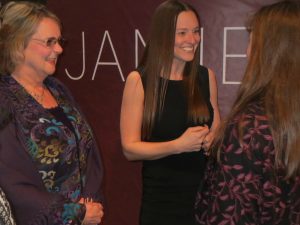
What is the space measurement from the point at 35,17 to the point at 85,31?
1.16 meters

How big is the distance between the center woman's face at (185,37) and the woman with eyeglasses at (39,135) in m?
0.52

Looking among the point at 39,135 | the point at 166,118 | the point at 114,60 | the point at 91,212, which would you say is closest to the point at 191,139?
the point at 166,118

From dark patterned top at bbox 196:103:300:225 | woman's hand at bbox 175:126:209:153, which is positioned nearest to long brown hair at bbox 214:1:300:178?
dark patterned top at bbox 196:103:300:225

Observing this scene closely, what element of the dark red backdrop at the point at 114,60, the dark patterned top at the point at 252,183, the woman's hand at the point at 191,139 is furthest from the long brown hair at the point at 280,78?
the dark red backdrop at the point at 114,60

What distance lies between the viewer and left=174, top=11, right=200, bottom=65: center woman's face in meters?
1.82

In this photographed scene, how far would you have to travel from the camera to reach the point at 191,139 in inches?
65.9

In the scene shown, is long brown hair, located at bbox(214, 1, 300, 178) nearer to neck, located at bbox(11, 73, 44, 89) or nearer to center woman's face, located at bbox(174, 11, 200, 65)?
center woman's face, located at bbox(174, 11, 200, 65)

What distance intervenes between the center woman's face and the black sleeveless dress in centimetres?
17

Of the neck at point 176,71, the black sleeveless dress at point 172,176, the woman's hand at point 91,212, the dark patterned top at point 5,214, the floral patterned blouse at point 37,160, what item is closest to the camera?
the dark patterned top at point 5,214

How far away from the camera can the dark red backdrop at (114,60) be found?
95.1 inches

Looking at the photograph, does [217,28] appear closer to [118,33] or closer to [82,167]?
[118,33]

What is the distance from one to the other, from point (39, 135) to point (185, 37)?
2.53 feet

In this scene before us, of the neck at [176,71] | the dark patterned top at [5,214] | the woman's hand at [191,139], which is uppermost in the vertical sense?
the neck at [176,71]

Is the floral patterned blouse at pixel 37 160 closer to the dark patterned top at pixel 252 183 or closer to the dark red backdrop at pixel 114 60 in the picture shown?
the dark patterned top at pixel 252 183
